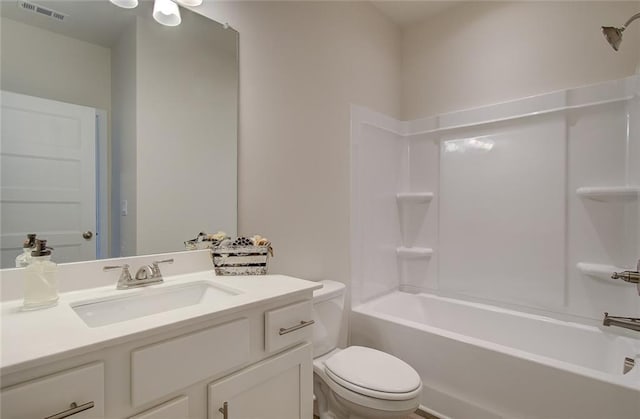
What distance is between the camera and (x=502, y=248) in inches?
84.9

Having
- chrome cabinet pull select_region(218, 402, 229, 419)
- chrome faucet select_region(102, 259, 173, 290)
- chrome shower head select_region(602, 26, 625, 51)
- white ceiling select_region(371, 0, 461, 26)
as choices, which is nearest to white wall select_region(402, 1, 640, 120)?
white ceiling select_region(371, 0, 461, 26)

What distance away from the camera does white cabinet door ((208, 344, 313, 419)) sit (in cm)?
87

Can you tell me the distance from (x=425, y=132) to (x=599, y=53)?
1117 millimetres

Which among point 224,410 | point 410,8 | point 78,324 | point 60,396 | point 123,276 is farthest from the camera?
point 410,8

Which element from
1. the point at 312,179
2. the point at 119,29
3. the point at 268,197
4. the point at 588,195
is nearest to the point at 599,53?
the point at 588,195

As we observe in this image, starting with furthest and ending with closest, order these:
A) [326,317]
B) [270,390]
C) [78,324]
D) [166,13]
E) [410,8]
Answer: [410,8], [326,317], [166,13], [270,390], [78,324]

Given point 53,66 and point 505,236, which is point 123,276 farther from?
point 505,236

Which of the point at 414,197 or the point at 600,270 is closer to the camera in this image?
the point at 600,270

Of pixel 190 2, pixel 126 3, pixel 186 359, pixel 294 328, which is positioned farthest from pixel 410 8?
pixel 186 359

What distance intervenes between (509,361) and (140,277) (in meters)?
1.69

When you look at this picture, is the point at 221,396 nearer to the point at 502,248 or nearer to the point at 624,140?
the point at 502,248

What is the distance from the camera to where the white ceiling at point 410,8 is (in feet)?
7.66

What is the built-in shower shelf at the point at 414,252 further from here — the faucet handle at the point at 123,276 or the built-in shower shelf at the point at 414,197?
the faucet handle at the point at 123,276

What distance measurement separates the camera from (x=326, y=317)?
168cm
